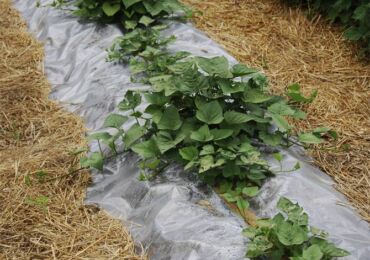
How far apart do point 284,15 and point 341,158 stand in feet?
6.13

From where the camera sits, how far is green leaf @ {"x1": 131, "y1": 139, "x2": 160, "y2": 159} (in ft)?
7.19

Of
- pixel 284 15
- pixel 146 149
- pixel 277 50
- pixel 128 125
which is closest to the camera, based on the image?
pixel 146 149

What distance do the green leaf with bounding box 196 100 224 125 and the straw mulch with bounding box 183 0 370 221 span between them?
55 cm

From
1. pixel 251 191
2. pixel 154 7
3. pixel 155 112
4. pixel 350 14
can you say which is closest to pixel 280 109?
pixel 251 191

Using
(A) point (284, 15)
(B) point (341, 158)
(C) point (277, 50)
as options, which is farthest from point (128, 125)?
(A) point (284, 15)

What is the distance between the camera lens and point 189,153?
2.09 m

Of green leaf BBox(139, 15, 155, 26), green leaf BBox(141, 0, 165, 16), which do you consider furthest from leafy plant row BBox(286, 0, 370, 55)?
green leaf BBox(139, 15, 155, 26)

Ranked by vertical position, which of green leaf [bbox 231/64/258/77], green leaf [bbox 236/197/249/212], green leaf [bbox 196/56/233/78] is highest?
green leaf [bbox 196/56/233/78]

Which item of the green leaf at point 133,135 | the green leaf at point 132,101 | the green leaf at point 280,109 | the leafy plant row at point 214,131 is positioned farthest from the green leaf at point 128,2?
the green leaf at point 280,109

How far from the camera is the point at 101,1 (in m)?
3.64

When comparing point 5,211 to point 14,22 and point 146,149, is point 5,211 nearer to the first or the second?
point 146,149

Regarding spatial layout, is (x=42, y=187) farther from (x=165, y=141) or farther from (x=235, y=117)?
(x=235, y=117)

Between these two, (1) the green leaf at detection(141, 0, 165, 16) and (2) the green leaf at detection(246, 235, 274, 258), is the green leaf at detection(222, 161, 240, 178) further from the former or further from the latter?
(1) the green leaf at detection(141, 0, 165, 16)

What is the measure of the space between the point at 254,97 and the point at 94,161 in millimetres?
783
